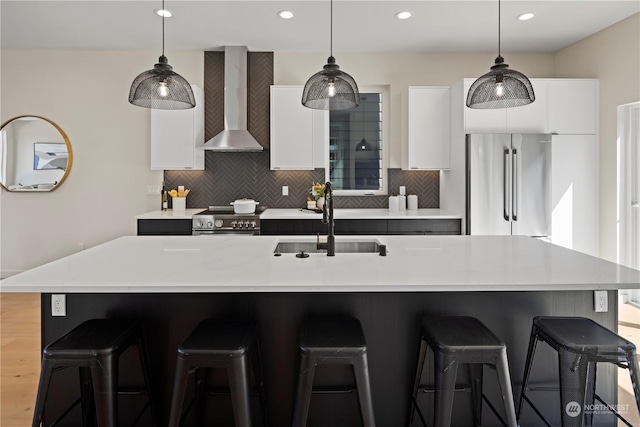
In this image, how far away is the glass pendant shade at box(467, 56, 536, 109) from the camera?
230cm

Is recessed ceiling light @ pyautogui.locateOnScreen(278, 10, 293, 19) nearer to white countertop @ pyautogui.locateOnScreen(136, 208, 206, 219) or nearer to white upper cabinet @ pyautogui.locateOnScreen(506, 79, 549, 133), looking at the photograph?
white countertop @ pyautogui.locateOnScreen(136, 208, 206, 219)

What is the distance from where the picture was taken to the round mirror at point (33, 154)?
200 inches

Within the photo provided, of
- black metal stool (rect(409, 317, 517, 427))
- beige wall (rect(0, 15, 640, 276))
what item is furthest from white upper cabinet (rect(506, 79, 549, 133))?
black metal stool (rect(409, 317, 517, 427))

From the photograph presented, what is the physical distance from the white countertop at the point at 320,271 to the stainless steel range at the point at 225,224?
5.17ft

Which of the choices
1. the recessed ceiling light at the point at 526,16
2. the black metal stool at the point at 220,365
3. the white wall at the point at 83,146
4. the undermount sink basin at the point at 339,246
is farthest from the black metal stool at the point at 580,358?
the white wall at the point at 83,146

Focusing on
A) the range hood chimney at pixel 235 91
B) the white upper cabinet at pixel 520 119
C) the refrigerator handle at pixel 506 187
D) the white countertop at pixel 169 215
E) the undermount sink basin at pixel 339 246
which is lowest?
the undermount sink basin at pixel 339 246

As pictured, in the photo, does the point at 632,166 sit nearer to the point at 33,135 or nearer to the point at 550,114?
the point at 550,114

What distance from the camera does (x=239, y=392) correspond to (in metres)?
1.69

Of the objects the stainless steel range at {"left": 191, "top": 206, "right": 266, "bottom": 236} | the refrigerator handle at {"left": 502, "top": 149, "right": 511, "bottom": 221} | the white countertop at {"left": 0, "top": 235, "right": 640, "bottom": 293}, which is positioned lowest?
the white countertop at {"left": 0, "top": 235, "right": 640, "bottom": 293}

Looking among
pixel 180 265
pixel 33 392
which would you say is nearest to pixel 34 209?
pixel 33 392

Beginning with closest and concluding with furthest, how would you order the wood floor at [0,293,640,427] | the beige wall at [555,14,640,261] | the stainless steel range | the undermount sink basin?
the wood floor at [0,293,640,427]
the undermount sink basin
the beige wall at [555,14,640,261]
the stainless steel range

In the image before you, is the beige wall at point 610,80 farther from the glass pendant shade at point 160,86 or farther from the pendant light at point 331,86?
the glass pendant shade at point 160,86

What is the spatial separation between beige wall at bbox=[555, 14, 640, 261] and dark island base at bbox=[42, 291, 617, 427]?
269 centimetres

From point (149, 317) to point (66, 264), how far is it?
49 centimetres
